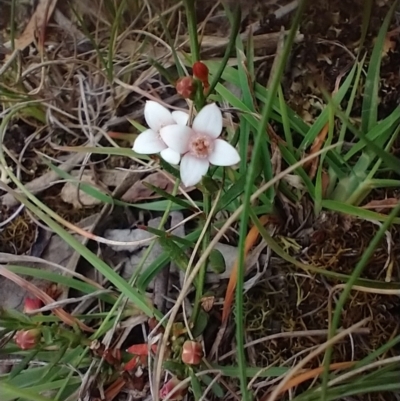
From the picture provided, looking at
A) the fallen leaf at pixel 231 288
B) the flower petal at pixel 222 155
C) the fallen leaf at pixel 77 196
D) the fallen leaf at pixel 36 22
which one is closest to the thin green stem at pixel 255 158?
the flower petal at pixel 222 155

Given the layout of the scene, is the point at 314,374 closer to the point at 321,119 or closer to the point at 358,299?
the point at 358,299

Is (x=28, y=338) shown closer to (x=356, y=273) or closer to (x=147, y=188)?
(x=147, y=188)

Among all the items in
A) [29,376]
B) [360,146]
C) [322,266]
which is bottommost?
[29,376]

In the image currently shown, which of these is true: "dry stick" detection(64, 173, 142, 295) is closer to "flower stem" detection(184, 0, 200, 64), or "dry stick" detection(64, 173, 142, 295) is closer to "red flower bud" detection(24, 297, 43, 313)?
"red flower bud" detection(24, 297, 43, 313)

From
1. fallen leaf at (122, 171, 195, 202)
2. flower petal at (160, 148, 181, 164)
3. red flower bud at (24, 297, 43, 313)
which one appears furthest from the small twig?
flower petal at (160, 148, 181, 164)

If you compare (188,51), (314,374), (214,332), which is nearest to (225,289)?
(214,332)

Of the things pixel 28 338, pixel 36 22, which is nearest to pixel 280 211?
pixel 28 338

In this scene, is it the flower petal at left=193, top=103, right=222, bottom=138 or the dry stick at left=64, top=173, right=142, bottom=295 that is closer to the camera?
the flower petal at left=193, top=103, right=222, bottom=138

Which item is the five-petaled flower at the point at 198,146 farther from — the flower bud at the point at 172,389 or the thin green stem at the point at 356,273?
the flower bud at the point at 172,389

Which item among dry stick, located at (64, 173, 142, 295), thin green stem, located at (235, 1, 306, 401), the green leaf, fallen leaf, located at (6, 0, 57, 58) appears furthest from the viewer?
fallen leaf, located at (6, 0, 57, 58)
